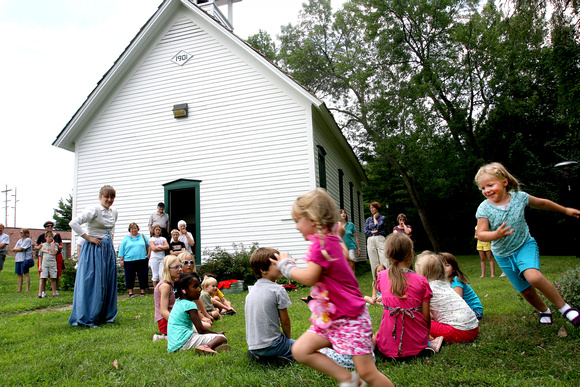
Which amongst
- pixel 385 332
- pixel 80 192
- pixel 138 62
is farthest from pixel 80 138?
pixel 385 332

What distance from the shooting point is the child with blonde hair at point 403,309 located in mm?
3562

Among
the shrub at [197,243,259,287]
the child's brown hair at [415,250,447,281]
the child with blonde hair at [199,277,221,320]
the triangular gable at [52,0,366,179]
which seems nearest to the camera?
the child's brown hair at [415,250,447,281]

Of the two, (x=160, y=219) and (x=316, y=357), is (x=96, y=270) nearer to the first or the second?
(x=316, y=357)

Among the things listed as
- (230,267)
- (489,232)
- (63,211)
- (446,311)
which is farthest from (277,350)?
(63,211)

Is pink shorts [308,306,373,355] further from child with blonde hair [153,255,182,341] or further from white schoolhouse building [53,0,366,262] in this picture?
white schoolhouse building [53,0,366,262]

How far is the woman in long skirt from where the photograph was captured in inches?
234

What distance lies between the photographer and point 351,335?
7.98 feet

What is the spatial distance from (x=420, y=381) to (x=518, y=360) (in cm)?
104

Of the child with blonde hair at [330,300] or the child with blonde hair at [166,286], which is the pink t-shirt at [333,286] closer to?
the child with blonde hair at [330,300]

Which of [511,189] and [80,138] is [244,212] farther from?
[511,189]

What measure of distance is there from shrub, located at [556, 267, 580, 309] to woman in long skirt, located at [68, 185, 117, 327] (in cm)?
603

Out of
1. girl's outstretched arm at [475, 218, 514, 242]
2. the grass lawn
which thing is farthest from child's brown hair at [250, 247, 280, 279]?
girl's outstretched arm at [475, 218, 514, 242]

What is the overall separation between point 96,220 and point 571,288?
6.26 meters

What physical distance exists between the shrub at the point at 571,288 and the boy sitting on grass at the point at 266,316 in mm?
2929
